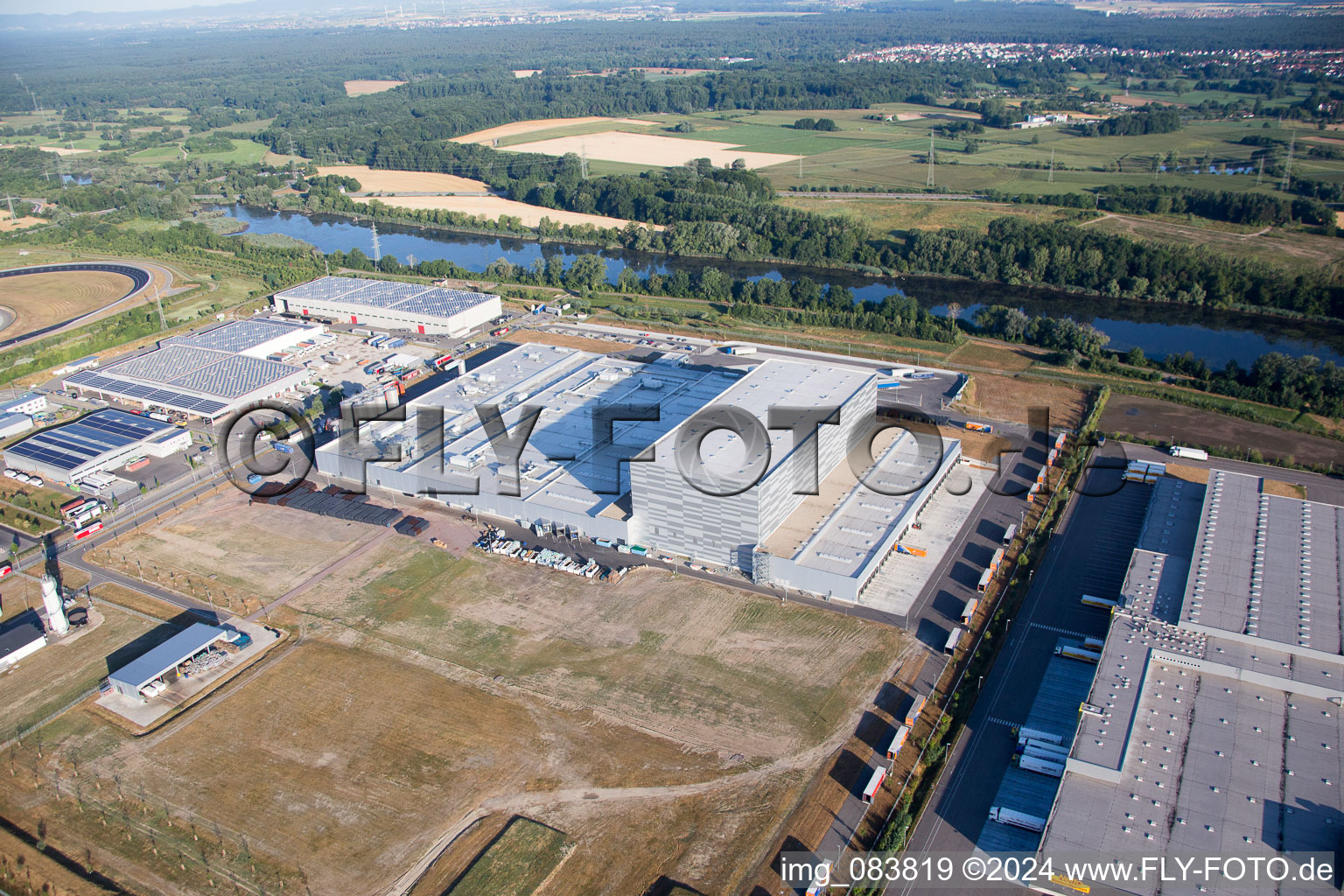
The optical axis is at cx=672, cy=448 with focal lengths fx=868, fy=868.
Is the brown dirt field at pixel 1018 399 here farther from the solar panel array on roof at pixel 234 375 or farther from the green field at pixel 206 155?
the green field at pixel 206 155

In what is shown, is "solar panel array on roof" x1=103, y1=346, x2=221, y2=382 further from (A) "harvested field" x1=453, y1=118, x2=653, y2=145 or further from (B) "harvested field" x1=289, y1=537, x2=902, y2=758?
(A) "harvested field" x1=453, y1=118, x2=653, y2=145

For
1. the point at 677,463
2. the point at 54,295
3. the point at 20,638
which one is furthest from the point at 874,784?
the point at 54,295

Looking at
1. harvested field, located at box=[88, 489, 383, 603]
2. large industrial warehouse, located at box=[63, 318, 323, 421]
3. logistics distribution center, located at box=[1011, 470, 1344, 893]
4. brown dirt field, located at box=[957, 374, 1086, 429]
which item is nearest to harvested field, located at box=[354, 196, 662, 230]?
large industrial warehouse, located at box=[63, 318, 323, 421]


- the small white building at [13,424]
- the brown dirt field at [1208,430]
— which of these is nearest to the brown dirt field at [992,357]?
the brown dirt field at [1208,430]

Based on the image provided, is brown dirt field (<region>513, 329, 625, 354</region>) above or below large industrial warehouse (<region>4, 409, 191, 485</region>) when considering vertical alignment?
above

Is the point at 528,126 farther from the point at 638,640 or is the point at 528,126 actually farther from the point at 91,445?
the point at 638,640

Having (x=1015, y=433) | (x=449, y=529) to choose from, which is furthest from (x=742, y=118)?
(x=449, y=529)
